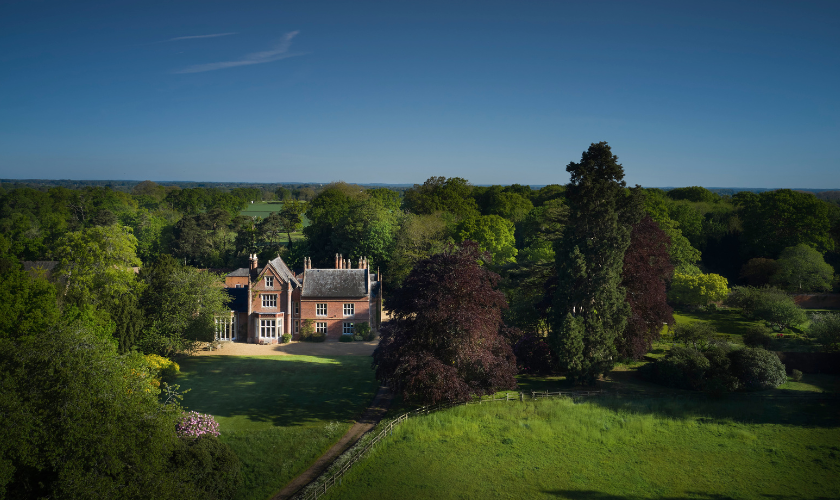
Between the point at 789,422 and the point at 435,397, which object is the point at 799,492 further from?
the point at 435,397

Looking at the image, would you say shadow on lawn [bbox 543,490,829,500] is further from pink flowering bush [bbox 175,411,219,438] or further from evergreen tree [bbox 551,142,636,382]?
pink flowering bush [bbox 175,411,219,438]

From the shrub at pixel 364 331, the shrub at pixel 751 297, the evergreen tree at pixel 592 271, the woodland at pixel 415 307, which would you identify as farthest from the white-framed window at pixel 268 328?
the shrub at pixel 751 297

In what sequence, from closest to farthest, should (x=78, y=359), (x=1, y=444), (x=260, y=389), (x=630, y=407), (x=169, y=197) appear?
(x=1, y=444), (x=78, y=359), (x=630, y=407), (x=260, y=389), (x=169, y=197)

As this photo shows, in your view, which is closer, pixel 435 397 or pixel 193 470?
pixel 193 470

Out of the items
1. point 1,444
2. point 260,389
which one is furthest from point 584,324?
point 1,444

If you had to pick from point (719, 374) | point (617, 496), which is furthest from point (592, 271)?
point (617, 496)

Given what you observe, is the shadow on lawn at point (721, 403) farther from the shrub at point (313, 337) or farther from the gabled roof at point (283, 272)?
the gabled roof at point (283, 272)

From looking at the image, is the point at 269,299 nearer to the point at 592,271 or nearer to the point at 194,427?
the point at 194,427

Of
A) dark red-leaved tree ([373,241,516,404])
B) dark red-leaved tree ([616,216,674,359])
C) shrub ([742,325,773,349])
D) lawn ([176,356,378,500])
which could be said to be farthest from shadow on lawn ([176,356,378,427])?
shrub ([742,325,773,349])
